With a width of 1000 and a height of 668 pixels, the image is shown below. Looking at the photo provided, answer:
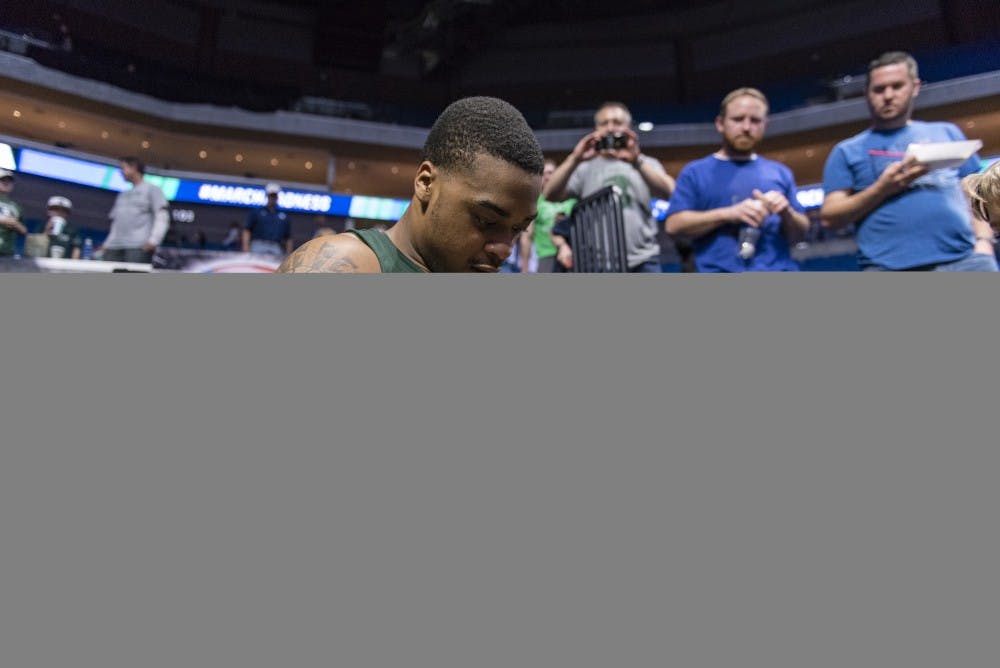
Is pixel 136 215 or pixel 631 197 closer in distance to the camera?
pixel 631 197

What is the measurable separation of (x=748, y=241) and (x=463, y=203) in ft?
5.53

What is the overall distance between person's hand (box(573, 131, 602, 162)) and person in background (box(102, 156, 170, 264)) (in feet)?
12.6

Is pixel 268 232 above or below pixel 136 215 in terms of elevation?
above

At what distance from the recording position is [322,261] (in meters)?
1.16

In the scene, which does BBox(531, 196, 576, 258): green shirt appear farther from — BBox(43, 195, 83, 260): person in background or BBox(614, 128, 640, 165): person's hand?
BBox(43, 195, 83, 260): person in background

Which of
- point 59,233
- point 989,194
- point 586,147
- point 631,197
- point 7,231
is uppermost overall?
point 59,233

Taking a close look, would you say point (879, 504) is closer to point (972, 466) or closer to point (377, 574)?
point (972, 466)

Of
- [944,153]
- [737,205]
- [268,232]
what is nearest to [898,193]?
[944,153]

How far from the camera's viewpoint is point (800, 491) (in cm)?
58

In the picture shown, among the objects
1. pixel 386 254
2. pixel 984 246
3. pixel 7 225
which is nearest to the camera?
pixel 386 254

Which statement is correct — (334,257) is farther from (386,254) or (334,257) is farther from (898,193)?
(898,193)

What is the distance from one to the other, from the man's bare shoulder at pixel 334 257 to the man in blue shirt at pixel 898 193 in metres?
1.93

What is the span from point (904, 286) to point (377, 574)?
0.53 meters

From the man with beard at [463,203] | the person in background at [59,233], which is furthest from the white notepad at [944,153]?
the person in background at [59,233]
